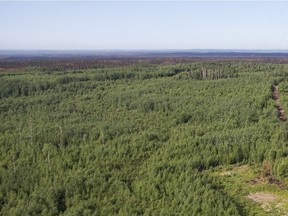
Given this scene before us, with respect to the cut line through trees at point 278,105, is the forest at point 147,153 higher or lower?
lower

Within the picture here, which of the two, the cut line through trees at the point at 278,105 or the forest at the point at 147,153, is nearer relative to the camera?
the forest at the point at 147,153

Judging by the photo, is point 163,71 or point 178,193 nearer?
point 178,193

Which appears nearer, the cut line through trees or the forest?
the forest

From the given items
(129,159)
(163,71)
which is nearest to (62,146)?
(129,159)

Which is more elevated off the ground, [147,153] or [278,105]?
[278,105]

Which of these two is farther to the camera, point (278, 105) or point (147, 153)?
point (278, 105)

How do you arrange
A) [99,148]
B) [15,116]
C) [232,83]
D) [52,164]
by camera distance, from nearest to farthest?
[52,164] → [99,148] → [15,116] → [232,83]

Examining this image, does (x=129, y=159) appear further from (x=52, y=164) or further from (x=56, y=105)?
(x=56, y=105)

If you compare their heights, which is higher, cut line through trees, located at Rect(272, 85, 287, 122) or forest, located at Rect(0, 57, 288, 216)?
cut line through trees, located at Rect(272, 85, 287, 122)
